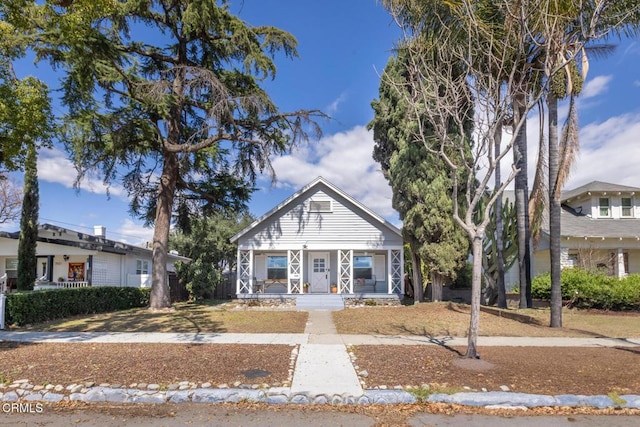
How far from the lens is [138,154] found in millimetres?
17781

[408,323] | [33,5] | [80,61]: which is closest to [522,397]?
[408,323]

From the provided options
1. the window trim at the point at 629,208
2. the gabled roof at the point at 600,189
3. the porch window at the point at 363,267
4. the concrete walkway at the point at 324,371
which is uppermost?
the gabled roof at the point at 600,189

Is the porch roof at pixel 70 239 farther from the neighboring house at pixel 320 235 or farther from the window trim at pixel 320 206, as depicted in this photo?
the window trim at pixel 320 206

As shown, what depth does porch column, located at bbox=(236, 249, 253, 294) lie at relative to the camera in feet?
63.9

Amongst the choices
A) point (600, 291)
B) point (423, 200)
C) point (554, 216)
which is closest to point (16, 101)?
point (423, 200)

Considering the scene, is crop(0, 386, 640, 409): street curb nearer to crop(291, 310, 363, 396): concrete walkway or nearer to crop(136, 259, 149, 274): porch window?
crop(291, 310, 363, 396): concrete walkway

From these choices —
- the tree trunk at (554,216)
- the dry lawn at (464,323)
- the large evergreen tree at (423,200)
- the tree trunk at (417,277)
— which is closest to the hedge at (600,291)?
the dry lawn at (464,323)

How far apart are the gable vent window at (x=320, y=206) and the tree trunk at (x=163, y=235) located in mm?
6333

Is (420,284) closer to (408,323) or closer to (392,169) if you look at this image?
(392,169)

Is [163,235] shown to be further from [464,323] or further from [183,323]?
[464,323]

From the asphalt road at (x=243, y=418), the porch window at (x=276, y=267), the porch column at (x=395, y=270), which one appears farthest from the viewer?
the porch window at (x=276, y=267)

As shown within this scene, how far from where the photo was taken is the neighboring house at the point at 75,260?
63.6ft

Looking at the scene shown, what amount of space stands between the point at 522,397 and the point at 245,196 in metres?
16.0

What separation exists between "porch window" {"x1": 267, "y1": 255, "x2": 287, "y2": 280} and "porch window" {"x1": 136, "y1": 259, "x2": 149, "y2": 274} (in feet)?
27.0
